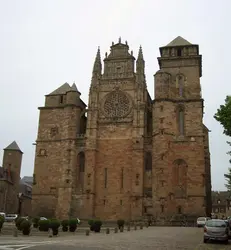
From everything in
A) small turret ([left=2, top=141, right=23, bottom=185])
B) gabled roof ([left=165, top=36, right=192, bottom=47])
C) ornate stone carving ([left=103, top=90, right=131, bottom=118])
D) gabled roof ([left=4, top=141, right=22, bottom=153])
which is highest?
gabled roof ([left=165, top=36, right=192, bottom=47])

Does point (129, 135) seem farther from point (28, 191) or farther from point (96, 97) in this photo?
point (28, 191)

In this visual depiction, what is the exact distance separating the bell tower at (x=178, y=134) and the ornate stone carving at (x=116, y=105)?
4.30 metres

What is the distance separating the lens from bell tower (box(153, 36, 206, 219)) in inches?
1629

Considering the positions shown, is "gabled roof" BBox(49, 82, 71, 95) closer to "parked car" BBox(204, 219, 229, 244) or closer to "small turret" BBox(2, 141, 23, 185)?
"small turret" BBox(2, 141, 23, 185)

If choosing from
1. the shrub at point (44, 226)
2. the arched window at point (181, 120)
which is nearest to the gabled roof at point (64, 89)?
the arched window at point (181, 120)

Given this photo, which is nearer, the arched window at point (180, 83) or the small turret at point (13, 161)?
the arched window at point (180, 83)

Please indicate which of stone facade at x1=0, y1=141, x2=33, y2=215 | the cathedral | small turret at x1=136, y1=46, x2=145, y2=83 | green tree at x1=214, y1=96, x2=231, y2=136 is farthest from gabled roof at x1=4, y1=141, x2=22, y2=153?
green tree at x1=214, y1=96, x2=231, y2=136

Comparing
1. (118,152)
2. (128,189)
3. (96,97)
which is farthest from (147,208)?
(96,97)

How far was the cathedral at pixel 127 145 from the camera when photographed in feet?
139

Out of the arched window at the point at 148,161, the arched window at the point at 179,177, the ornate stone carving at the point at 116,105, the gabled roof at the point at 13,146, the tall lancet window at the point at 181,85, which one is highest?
the tall lancet window at the point at 181,85

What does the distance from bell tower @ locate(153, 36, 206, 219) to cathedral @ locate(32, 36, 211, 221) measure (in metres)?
0.11

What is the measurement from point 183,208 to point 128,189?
7141 millimetres

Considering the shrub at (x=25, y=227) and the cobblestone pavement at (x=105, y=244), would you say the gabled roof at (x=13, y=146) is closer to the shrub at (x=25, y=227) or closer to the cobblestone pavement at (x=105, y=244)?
the shrub at (x=25, y=227)

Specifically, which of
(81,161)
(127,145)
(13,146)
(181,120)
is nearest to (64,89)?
(81,161)
